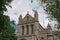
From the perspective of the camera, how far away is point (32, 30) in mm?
66688

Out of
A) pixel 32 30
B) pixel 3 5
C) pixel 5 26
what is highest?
pixel 3 5

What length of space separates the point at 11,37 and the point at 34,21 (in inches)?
1684

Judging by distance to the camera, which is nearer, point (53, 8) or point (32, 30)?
point (53, 8)

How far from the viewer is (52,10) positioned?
1927 cm

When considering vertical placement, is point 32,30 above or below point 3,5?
below

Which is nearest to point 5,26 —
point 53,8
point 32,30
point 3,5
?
point 3,5

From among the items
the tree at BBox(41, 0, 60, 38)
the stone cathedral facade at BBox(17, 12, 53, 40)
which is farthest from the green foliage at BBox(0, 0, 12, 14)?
the stone cathedral facade at BBox(17, 12, 53, 40)

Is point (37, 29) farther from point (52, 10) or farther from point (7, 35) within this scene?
point (52, 10)

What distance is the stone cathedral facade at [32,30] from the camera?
65.7 meters

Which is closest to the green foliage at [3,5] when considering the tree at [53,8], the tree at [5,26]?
the tree at [5,26]

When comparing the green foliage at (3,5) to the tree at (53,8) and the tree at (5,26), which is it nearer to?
the tree at (5,26)

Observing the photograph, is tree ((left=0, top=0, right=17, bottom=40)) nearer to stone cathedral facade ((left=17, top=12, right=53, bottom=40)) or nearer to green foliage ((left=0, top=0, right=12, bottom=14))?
green foliage ((left=0, top=0, right=12, bottom=14))

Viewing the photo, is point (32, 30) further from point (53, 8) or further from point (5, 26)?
point (53, 8)

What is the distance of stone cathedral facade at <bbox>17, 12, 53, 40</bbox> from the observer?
6569 centimetres
